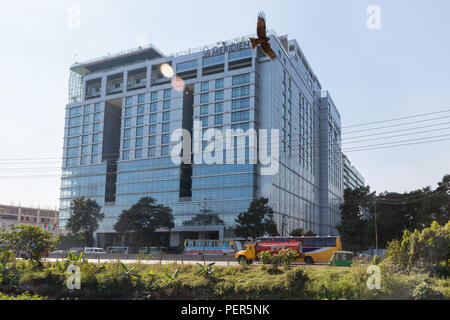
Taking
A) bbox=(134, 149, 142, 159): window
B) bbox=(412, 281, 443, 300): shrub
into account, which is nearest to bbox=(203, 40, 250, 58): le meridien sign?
bbox=(134, 149, 142, 159): window

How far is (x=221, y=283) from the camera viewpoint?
27.0 m

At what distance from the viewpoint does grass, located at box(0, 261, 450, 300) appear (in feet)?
72.9

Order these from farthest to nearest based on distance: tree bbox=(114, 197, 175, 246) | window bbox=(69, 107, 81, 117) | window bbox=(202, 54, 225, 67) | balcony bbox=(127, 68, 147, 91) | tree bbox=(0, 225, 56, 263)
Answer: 1. window bbox=(69, 107, 81, 117)
2. balcony bbox=(127, 68, 147, 91)
3. window bbox=(202, 54, 225, 67)
4. tree bbox=(114, 197, 175, 246)
5. tree bbox=(0, 225, 56, 263)

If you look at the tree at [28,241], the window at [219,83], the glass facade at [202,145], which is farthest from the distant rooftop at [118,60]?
the tree at [28,241]

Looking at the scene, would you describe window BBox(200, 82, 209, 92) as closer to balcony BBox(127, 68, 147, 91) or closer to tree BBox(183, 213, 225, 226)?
balcony BBox(127, 68, 147, 91)

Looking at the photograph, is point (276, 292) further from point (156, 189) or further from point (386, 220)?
point (156, 189)

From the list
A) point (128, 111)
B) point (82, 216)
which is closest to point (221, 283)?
point (82, 216)

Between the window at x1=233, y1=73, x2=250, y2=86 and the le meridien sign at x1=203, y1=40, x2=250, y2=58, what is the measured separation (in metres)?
6.83

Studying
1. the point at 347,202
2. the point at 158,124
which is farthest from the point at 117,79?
the point at 347,202

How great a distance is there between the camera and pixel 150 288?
27.6 m

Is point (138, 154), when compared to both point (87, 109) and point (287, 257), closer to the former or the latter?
point (87, 109)

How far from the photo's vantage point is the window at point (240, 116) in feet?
324

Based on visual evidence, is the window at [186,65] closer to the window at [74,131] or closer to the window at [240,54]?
the window at [240,54]

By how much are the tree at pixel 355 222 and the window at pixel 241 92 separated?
33.9 meters
